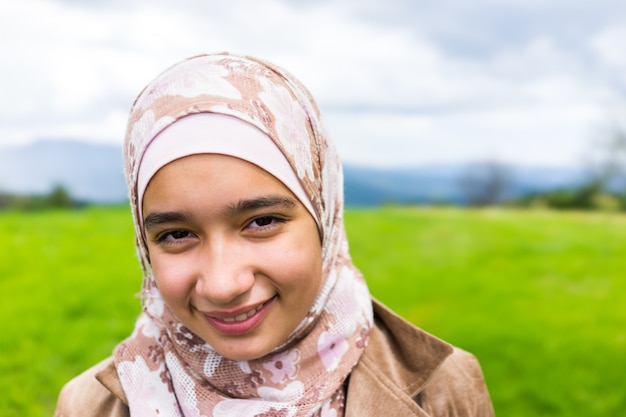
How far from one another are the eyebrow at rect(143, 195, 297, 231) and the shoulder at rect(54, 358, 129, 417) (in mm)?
691

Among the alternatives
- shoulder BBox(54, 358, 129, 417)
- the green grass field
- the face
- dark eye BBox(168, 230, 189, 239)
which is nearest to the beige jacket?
shoulder BBox(54, 358, 129, 417)

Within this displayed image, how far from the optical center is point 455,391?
2.36 meters

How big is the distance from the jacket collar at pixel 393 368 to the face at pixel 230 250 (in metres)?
0.38

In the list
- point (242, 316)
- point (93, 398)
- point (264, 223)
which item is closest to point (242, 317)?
point (242, 316)

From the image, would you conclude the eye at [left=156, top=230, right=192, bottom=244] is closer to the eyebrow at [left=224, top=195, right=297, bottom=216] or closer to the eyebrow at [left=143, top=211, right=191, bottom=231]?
the eyebrow at [left=143, top=211, right=191, bottom=231]

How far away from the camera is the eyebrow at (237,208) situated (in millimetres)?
1863

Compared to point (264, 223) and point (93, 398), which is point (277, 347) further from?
point (93, 398)

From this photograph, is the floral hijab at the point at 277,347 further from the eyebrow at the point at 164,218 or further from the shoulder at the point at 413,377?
the eyebrow at the point at 164,218

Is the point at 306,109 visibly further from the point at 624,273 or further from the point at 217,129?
the point at 624,273

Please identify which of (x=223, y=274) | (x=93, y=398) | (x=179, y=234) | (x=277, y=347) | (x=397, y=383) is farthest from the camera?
(x=93, y=398)

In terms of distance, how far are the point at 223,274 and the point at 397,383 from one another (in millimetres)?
813

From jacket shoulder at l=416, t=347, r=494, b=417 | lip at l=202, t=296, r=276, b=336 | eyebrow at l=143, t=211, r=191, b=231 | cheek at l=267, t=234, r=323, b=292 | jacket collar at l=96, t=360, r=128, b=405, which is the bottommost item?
jacket shoulder at l=416, t=347, r=494, b=417

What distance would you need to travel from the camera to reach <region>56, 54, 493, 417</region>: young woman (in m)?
1.89

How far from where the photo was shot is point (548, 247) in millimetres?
7789
